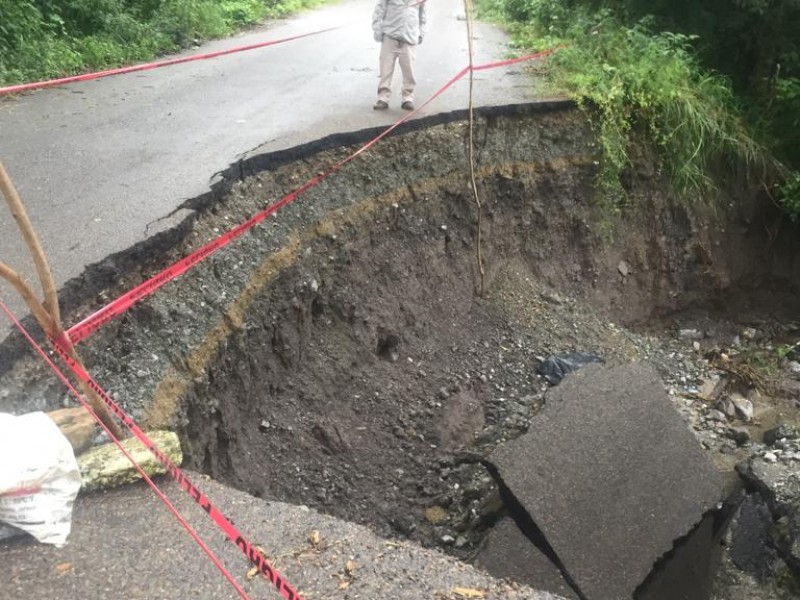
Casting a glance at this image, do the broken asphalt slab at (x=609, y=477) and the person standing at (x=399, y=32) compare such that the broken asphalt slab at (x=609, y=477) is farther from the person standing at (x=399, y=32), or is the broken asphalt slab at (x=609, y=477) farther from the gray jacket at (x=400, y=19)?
the gray jacket at (x=400, y=19)

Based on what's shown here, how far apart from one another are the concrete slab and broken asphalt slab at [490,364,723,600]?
10cm

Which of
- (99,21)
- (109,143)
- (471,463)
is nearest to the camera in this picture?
(471,463)

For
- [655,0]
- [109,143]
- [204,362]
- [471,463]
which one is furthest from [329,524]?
[655,0]

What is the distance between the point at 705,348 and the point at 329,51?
21.6 ft

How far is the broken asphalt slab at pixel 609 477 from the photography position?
14.3ft

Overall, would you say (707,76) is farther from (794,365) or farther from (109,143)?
(109,143)

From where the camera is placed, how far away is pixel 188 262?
14.7 feet

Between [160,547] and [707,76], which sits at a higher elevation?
[707,76]

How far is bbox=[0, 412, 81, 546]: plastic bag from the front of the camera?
2.58 meters

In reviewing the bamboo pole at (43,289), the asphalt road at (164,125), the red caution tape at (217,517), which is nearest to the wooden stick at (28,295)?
the bamboo pole at (43,289)

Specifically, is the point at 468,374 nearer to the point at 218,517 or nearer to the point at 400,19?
the point at 400,19

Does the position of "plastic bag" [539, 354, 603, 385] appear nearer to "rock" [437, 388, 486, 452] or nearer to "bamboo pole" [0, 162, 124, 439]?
"rock" [437, 388, 486, 452]

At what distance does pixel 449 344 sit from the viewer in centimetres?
665

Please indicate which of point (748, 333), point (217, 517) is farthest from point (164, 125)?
point (748, 333)
